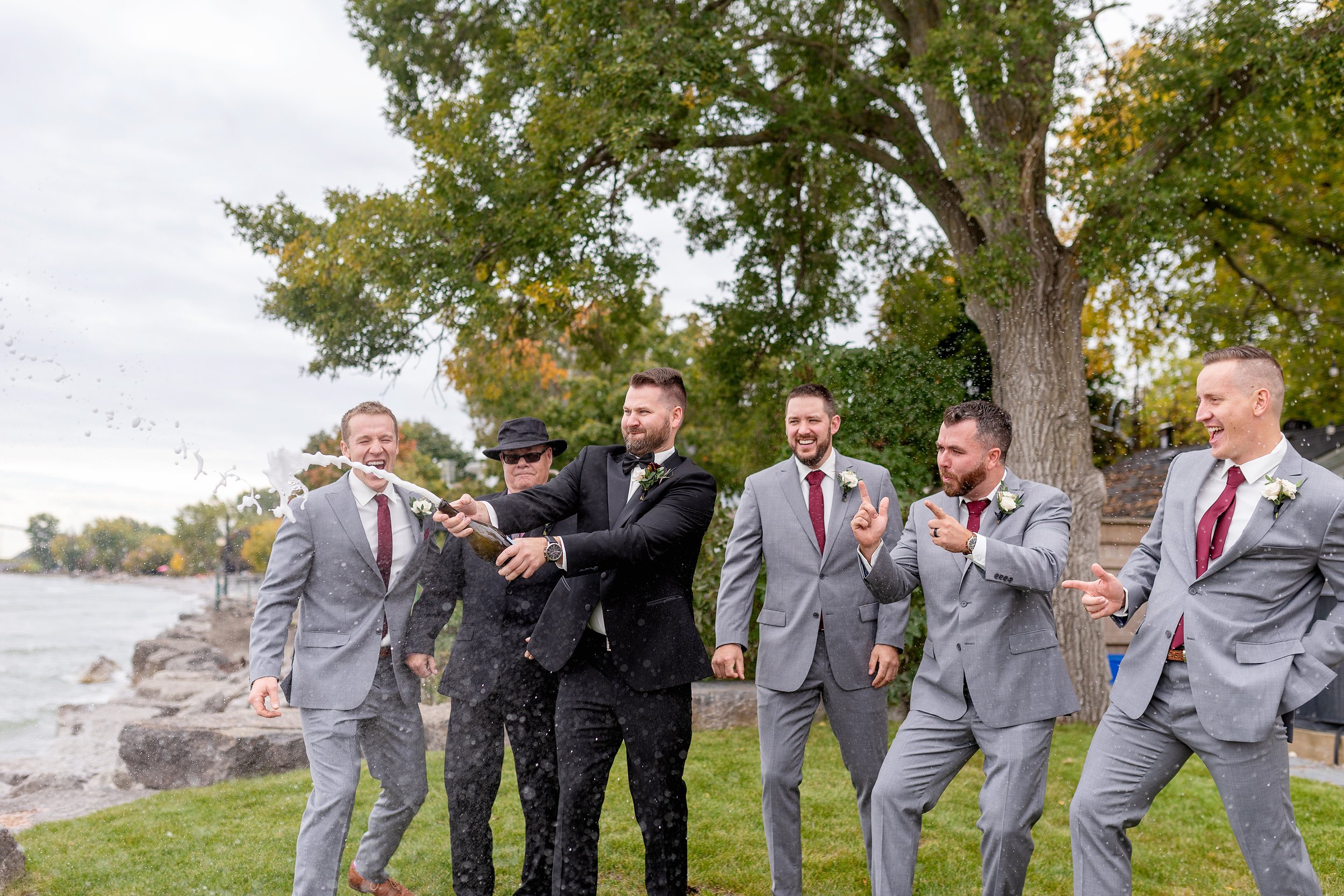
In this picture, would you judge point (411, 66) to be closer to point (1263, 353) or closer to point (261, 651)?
point (261, 651)

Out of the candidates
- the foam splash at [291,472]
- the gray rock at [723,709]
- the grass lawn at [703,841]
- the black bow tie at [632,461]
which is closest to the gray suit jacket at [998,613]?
the black bow tie at [632,461]

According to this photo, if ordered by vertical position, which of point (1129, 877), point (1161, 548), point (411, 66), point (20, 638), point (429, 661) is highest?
point (411, 66)

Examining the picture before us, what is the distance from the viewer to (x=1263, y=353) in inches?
145

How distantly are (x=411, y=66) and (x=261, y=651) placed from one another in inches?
470

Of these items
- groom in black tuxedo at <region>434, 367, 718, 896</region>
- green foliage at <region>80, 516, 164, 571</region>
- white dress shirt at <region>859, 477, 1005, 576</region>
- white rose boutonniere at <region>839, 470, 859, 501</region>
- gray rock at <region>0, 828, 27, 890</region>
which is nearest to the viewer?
white dress shirt at <region>859, 477, 1005, 576</region>

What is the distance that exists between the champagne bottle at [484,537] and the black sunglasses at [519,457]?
0.97 metres

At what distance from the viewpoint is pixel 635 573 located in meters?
4.37

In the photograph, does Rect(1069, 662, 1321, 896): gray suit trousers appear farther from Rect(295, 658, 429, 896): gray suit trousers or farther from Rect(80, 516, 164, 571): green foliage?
Rect(80, 516, 164, 571): green foliage

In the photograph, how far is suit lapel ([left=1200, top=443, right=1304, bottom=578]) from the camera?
142 inches

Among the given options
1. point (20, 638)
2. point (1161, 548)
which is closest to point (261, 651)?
point (1161, 548)

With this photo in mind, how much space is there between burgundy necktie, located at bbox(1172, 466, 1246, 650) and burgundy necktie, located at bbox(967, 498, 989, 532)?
2.66 feet

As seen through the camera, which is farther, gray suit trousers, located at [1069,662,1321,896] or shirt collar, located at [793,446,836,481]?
shirt collar, located at [793,446,836,481]

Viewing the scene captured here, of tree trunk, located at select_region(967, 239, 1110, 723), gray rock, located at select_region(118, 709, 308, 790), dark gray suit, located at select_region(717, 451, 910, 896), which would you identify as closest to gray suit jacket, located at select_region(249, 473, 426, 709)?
dark gray suit, located at select_region(717, 451, 910, 896)

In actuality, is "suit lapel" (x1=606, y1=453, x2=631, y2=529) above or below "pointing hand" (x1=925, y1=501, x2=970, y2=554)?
above
